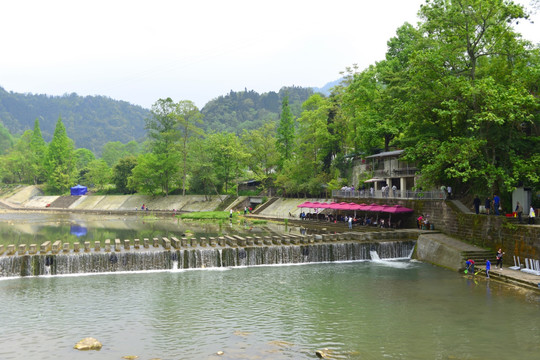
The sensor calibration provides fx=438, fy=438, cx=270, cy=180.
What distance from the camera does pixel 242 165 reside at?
257 feet

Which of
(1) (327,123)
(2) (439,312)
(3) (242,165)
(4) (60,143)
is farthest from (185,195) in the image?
(2) (439,312)

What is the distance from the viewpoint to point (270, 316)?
19312 mm

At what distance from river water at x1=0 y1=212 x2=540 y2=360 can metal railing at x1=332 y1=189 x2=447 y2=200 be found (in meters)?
10.6

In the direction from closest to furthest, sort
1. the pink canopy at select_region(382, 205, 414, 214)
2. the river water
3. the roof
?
the river water
the pink canopy at select_region(382, 205, 414, 214)
the roof

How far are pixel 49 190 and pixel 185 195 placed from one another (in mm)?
48679

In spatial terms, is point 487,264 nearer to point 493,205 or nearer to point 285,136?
point 493,205

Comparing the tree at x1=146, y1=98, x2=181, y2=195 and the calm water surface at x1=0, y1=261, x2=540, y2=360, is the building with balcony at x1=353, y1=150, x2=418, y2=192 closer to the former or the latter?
the calm water surface at x1=0, y1=261, x2=540, y2=360

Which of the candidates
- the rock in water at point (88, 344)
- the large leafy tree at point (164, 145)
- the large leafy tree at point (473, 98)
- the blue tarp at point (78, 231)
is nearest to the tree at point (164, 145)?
the large leafy tree at point (164, 145)

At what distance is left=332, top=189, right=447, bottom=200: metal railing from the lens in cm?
3694

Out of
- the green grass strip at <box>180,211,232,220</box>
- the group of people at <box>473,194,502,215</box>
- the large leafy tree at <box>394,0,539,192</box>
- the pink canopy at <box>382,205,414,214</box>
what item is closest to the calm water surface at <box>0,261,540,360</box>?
the group of people at <box>473,194,502,215</box>

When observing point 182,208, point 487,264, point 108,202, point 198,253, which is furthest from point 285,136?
point 487,264

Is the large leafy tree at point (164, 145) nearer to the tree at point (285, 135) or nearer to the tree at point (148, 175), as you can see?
the tree at point (148, 175)

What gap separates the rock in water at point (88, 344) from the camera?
15586 mm

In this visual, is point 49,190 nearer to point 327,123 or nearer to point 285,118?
point 285,118
